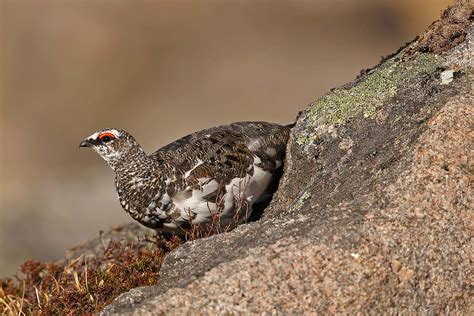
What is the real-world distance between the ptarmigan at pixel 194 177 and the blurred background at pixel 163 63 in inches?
544

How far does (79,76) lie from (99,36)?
6.34 feet

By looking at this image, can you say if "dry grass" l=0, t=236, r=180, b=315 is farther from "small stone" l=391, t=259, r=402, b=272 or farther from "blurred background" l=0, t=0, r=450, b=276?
"blurred background" l=0, t=0, r=450, b=276

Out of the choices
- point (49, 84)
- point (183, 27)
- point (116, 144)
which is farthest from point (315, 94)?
point (116, 144)

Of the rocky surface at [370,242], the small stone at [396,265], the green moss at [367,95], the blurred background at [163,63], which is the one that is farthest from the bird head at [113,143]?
the blurred background at [163,63]

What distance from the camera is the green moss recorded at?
546cm

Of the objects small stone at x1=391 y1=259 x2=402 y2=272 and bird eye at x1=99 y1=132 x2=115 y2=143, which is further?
bird eye at x1=99 y1=132 x2=115 y2=143

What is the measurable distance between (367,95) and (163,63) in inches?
823

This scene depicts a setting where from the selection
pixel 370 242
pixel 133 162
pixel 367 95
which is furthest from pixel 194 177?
pixel 370 242

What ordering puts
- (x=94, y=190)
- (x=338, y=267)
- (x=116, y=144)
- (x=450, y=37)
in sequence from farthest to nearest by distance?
(x=94, y=190), (x=116, y=144), (x=450, y=37), (x=338, y=267)

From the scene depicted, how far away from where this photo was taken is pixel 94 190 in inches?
584

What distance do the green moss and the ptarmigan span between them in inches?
21.9

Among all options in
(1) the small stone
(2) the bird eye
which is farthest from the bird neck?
(1) the small stone

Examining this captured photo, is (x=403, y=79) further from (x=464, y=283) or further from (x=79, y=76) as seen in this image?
(x=79, y=76)

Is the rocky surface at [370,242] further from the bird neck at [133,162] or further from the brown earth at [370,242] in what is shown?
the bird neck at [133,162]
